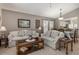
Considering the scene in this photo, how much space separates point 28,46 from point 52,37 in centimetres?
79

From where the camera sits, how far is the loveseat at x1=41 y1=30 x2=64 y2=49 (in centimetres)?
213

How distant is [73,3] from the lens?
6.48 feet

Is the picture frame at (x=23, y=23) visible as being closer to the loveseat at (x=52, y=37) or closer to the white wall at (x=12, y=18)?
the white wall at (x=12, y=18)

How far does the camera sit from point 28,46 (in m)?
2.26

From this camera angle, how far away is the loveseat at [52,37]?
2135 mm

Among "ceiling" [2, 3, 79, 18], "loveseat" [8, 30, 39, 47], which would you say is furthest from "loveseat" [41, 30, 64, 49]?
"ceiling" [2, 3, 79, 18]

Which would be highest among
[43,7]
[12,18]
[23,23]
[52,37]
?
[43,7]

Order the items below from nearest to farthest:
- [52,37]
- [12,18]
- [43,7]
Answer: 1. [12,18]
2. [43,7]
3. [52,37]

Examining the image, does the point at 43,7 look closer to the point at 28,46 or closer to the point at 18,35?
the point at 18,35

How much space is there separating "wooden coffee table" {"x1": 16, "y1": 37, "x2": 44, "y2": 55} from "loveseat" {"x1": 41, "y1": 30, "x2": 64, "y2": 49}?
152 mm

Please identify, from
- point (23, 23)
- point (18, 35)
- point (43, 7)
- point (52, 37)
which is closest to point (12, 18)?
point (23, 23)

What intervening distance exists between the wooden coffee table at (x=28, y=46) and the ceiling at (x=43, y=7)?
0.79m

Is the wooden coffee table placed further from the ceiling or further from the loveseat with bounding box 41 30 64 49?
A: the ceiling
